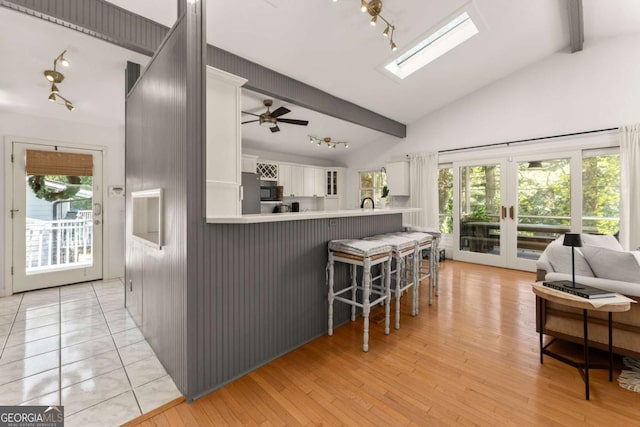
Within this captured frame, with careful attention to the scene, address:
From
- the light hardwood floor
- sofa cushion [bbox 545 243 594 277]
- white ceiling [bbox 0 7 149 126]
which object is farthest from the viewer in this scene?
white ceiling [bbox 0 7 149 126]

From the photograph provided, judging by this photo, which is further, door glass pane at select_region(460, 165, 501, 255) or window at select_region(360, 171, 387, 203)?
window at select_region(360, 171, 387, 203)

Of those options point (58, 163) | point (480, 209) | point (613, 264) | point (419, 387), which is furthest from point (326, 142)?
point (419, 387)

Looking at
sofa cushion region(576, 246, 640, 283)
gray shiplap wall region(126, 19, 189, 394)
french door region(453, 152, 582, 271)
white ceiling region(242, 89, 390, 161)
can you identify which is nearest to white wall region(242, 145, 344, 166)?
white ceiling region(242, 89, 390, 161)

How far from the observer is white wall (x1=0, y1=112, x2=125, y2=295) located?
3547mm

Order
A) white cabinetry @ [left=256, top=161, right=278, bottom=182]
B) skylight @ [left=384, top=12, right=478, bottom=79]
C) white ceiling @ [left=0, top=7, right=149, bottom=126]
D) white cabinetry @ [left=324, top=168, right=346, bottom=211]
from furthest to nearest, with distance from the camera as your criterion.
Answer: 1. white cabinetry @ [left=324, top=168, right=346, bottom=211]
2. white cabinetry @ [left=256, top=161, right=278, bottom=182]
3. skylight @ [left=384, top=12, right=478, bottom=79]
4. white ceiling @ [left=0, top=7, right=149, bottom=126]

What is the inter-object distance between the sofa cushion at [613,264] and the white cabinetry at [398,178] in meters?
4.07

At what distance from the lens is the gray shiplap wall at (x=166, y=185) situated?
169 centimetres

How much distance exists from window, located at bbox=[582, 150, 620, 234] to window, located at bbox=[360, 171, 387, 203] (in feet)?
11.9

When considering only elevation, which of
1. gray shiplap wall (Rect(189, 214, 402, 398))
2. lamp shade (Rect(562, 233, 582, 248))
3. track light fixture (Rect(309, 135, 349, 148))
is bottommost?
gray shiplap wall (Rect(189, 214, 402, 398))

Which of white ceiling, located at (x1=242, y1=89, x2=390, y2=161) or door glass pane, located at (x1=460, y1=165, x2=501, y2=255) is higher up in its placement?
white ceiling, located at (x1=242, y1=89, x2=390, y2=161)

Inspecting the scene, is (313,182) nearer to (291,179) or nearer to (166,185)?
(291,179)

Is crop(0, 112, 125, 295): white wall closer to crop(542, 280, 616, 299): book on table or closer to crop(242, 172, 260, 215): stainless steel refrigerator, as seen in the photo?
crop(242, 172, 260, 215): stainless steel refrigerator

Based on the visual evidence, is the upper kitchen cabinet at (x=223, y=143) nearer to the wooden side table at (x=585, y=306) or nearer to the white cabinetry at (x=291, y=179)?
the wooden side table at (x=585, y=306)

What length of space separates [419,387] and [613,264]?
165 cm
